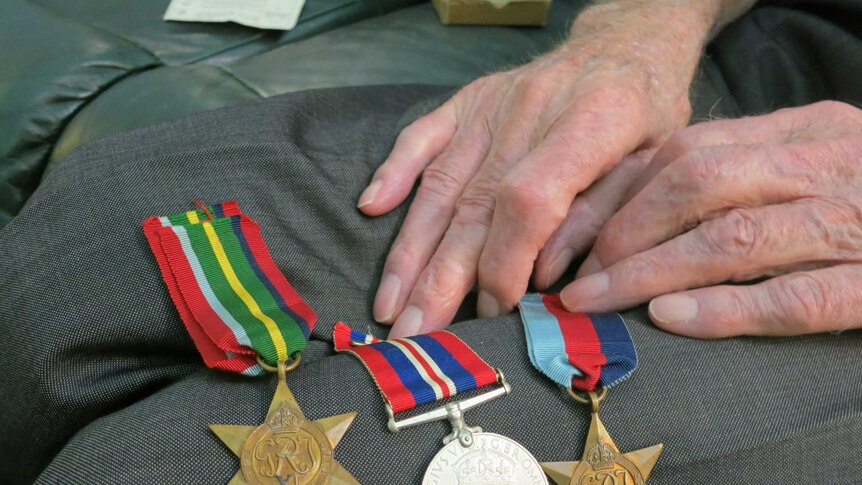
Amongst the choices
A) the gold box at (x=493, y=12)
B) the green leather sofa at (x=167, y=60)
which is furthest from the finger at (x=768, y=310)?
the gold box at (x=493, y=12)

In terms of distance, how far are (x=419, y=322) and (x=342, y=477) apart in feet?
0.67

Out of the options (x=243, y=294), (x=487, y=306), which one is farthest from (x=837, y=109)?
(x=243, y=294)

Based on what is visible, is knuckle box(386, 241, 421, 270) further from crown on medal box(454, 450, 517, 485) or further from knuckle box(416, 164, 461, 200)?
crown on medal box(454, 450, 517, 485)

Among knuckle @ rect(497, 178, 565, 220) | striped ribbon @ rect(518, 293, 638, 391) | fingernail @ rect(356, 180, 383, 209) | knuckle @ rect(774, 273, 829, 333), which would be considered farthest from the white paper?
knuckle @ rect(774, 273, 829, 333)

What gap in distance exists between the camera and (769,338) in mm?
539

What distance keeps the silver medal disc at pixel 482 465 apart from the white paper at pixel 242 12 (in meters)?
1.01

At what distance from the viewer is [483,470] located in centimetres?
43

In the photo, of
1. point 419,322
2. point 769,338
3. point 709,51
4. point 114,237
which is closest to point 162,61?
point 114,237

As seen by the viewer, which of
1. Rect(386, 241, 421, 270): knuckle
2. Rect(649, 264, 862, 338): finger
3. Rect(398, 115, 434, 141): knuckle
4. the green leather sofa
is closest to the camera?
Rect(649, 264, 862, 338): finger

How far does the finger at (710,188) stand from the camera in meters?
0.57

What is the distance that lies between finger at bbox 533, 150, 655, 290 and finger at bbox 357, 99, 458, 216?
0.17m

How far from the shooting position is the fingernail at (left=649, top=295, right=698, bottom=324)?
535mm

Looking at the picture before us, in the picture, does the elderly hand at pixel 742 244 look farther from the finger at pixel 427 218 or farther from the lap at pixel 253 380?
the finger at pixel 427 218

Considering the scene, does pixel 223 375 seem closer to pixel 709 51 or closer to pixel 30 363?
pixel 30 363
